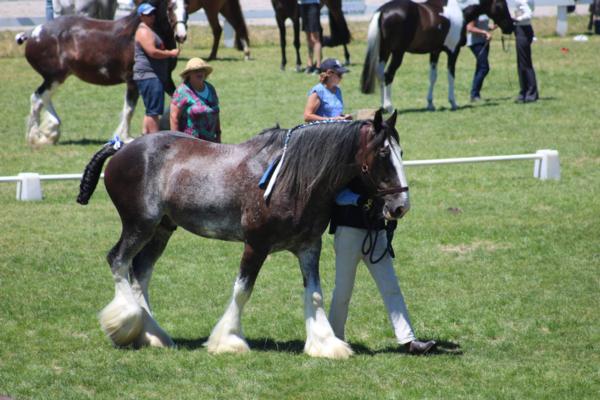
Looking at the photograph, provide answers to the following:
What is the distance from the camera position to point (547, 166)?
13.9 metres

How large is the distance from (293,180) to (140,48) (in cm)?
696

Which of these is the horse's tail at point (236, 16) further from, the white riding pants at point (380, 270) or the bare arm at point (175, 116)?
the white riding pants at point (380, 270)

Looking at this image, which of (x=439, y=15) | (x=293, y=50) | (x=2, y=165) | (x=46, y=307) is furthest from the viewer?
(x=293, y=50)

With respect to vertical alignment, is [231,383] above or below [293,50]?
→ above

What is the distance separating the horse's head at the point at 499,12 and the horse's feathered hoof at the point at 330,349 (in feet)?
43.9

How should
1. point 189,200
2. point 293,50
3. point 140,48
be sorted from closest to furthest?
point 189,200
point 140,48
point 293,50

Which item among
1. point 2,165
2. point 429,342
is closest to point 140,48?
point 2,165

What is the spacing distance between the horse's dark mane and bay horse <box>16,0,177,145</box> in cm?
842

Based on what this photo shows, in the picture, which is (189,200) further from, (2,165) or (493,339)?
(2,165)

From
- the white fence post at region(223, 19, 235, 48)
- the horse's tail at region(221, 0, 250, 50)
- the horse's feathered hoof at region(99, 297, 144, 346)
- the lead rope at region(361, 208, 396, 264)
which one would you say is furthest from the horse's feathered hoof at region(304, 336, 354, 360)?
the white fence post at region(223, 19, 235, 48)

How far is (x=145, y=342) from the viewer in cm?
789

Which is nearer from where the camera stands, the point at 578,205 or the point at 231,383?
the point at 231,383

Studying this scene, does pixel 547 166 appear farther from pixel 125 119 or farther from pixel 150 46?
pixel 125 119

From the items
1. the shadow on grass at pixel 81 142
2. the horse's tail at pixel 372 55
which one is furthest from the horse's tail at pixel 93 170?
the horse's tail at pixel 372 55
